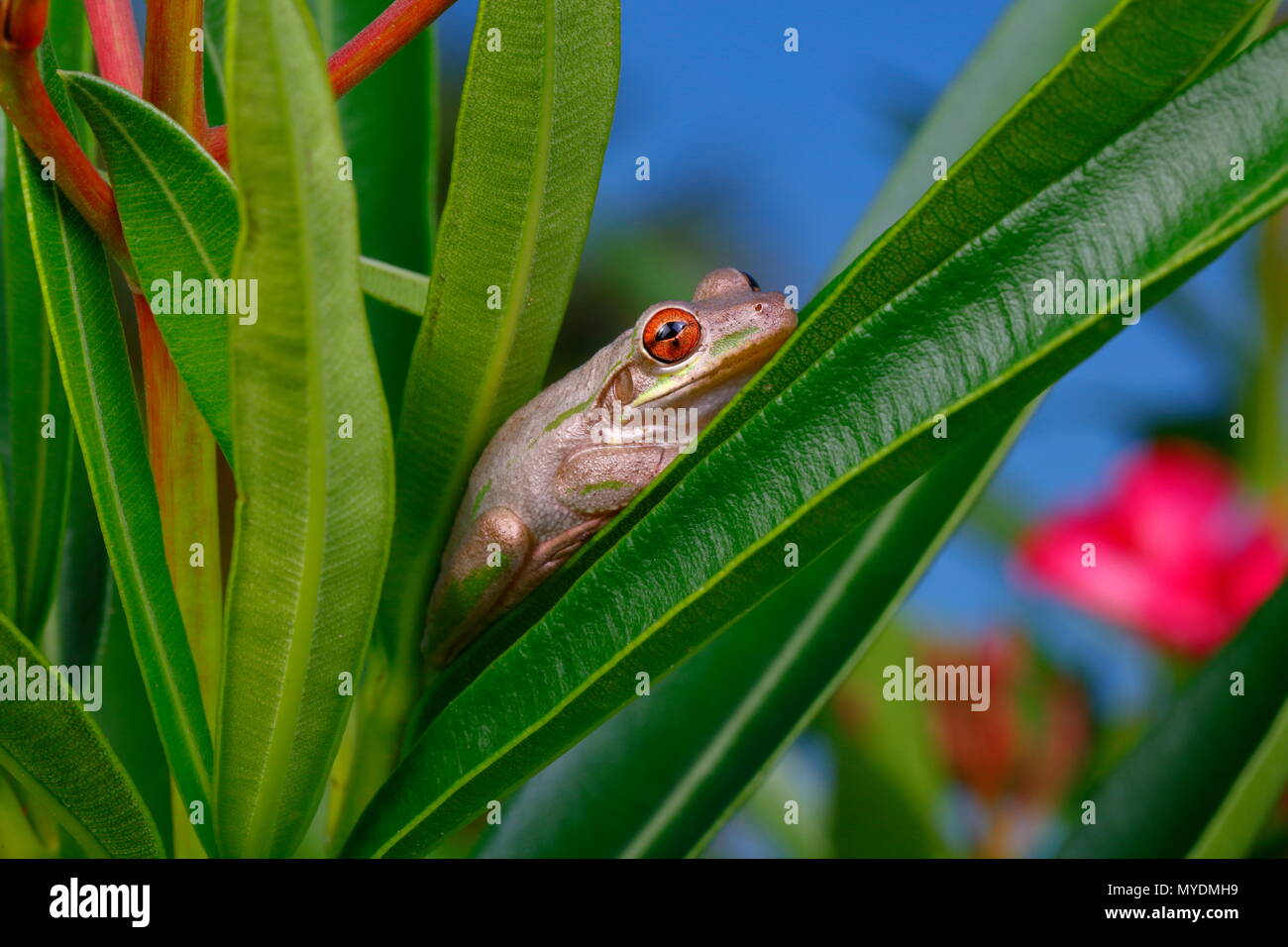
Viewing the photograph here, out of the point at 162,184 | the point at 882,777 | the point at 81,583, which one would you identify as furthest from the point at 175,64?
the point at 882,777

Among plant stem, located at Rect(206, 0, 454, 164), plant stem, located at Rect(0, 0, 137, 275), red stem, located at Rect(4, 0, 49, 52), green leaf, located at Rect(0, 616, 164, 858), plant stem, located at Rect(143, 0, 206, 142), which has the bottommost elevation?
green leaf, located at Rect(0, 616, 164, 858)

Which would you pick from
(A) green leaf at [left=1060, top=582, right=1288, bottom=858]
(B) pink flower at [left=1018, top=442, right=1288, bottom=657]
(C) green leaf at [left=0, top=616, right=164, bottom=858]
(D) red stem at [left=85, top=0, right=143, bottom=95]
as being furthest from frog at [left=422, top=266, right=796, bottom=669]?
(B) pink flower at [left=1018, top=442, right=1288, bottom=657]

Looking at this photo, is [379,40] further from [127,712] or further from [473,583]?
[127,712]

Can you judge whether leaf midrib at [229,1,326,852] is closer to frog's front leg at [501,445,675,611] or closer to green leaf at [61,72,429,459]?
green leaf at [61,72,429,459]
